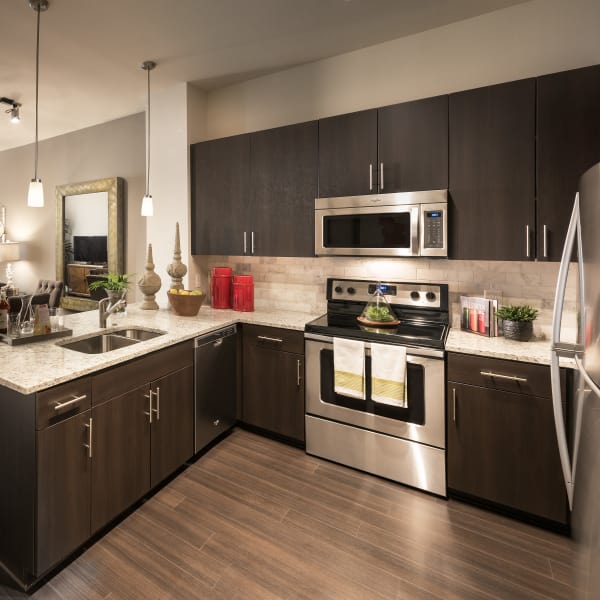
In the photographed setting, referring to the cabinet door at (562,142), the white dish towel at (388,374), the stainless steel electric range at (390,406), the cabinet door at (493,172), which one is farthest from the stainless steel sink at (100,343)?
the cabinet door at (562,142)

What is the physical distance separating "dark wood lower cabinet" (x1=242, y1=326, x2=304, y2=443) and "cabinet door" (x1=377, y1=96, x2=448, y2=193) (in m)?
1.22

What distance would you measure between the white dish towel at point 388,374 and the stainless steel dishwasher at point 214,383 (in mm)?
1066

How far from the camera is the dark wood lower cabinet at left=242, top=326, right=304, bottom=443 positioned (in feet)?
8.75

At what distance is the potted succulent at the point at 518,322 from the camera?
2.17m

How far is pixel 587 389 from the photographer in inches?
44.9

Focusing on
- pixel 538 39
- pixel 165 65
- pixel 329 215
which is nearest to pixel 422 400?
pixel 329 215

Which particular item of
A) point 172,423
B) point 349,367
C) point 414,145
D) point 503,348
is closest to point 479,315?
point 503,348

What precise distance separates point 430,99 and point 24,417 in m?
2.62

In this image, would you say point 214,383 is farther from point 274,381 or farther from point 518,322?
point 518,322

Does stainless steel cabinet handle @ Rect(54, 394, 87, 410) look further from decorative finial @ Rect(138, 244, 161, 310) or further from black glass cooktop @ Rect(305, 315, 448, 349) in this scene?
decorative finial @ Rect(138, 244, 161, 310)

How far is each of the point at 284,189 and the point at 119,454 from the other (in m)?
1.98

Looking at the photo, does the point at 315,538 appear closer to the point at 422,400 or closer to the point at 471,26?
the point at 422,400

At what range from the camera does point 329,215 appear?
263 centimetres

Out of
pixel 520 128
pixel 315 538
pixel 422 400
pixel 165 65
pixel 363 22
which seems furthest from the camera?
pixel 165 65
